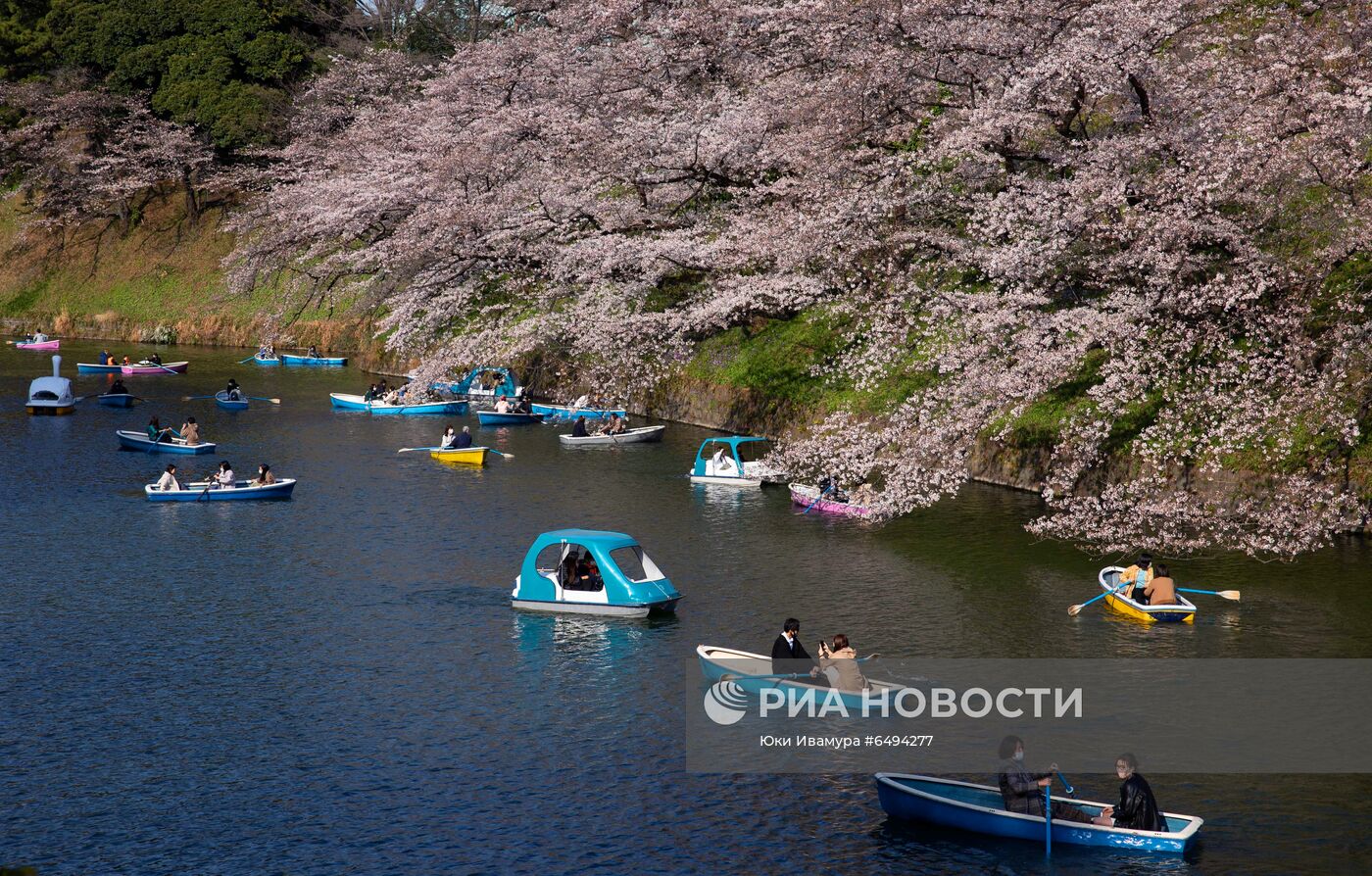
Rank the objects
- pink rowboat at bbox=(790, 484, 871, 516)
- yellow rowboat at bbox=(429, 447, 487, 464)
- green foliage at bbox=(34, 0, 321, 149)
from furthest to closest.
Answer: green foliage at bbox=(34, 0, 321, 149) → yellow rowboat at bbox=(429, 447, 487, 464) → pink rowboat at bbox=(790, 484, 871, 516)

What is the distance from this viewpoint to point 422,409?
213ft

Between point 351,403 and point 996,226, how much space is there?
39.0 metres

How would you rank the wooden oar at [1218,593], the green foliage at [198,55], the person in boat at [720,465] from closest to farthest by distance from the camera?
the wooden oar at [1218,593] → the person in boat at [720,465] → the green foliage at [198,55]

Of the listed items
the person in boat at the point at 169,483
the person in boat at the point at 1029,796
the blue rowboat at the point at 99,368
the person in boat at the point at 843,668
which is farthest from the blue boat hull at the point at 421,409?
the person in boat at the point at 1029,796

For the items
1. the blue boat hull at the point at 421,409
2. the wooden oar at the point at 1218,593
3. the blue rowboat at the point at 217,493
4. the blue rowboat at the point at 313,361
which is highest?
the blue rowboat at the point at 313,361

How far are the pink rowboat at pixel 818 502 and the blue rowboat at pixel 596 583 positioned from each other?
10596 millimetres

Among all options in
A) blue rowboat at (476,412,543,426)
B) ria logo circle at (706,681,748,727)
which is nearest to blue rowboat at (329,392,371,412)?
blue rowboat at (476,412,543,426)

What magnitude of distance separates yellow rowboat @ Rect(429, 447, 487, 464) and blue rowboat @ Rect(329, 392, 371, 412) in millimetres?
15464

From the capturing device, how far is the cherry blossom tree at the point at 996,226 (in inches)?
1366

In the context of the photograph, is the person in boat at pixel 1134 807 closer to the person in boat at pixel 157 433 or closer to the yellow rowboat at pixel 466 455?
the yellow rowboat at pixel 466 455

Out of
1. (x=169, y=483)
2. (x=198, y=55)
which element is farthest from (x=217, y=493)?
(x=198, y=55)

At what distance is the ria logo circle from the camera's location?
2472 cm

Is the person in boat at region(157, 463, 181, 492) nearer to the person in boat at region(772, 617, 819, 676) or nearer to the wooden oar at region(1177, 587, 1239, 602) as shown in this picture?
the person in boat at region(772, 617, 819, 676)

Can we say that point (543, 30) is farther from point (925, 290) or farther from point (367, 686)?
point (367, 686)
